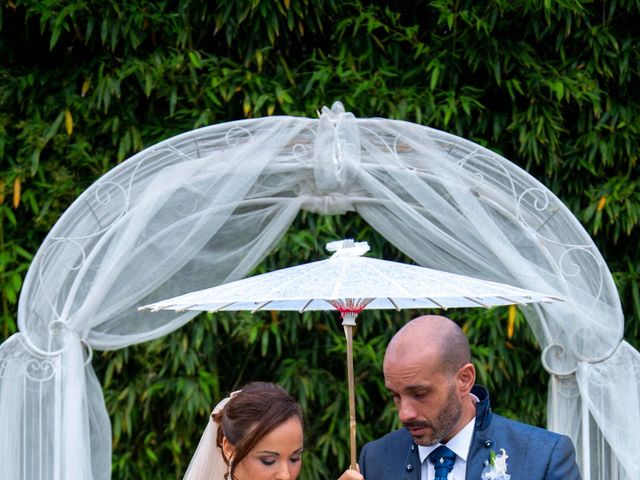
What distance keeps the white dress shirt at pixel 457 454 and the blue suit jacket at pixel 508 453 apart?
0.05 feet

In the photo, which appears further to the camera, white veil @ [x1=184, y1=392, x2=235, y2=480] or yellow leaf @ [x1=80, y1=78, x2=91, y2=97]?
yellow leaf @ [x1=80, y1=78, x2=91, y2=97]

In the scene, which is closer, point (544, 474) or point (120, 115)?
point (544, 474)

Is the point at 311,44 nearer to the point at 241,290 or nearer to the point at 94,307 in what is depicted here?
the point at 94,307

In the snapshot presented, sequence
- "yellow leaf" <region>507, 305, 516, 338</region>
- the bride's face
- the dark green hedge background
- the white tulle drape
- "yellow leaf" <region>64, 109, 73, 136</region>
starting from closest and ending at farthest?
1. the bride's face
2. the white tulle drape
3. "yellow leaf" <region>507, 305, 516, 338</region>
4. the dark green hedge background
5. "yellow leaf" <region>64, 109, 73, 136</region>

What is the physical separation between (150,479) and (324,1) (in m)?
2.91

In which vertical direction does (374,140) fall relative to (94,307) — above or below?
above

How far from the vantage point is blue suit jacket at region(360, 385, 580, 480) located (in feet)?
11.2

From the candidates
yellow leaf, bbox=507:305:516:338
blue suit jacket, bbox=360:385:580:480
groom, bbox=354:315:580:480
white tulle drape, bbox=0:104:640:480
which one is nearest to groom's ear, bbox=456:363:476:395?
groom, bbox=354:315:580:480

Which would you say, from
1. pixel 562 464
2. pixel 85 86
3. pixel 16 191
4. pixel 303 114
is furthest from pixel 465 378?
pixel 85 86

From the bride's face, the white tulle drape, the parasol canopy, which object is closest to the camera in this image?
the parasol canopy

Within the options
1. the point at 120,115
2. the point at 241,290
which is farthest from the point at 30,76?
the point at 241,290

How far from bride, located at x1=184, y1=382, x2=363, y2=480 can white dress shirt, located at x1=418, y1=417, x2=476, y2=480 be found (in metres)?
0.31

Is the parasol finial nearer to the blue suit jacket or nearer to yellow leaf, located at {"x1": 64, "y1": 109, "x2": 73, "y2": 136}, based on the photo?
the blue suit jacket

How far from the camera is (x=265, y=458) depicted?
11.0 feet
